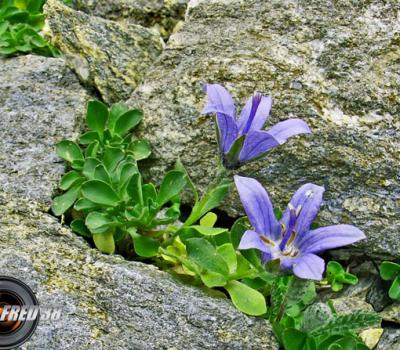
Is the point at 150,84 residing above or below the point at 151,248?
above

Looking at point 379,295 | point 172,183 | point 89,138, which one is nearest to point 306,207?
point 172,183

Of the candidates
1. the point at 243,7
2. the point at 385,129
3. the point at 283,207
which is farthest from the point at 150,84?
the point at 385,129

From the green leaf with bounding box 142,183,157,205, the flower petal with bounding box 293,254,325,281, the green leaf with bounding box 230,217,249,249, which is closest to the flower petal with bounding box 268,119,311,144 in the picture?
the green leaf with bounding box 230,217,249,249

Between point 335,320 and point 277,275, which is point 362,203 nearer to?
point 335,320

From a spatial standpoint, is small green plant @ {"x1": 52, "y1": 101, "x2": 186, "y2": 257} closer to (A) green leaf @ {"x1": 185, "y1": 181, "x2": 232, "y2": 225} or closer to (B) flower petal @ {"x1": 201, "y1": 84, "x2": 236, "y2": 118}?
(A) green leaf @ {"x1": 185, "y1": 181, "x2": 232, "y2": 225}

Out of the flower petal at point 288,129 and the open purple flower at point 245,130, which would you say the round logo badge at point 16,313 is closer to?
the open purple flower at point 245,130

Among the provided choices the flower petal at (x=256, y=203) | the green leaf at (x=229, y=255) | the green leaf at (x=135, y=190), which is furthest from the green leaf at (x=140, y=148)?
the flower petal at (x=256, y=203)
